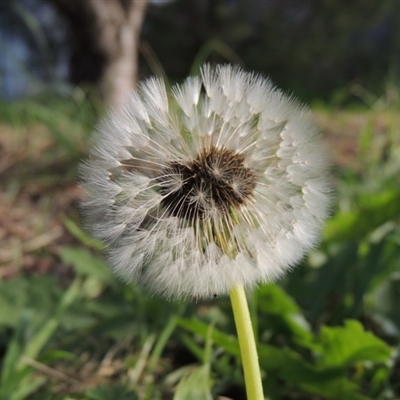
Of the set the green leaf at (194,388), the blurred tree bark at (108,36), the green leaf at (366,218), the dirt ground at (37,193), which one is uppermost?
the blurred tree bark at (108,36)

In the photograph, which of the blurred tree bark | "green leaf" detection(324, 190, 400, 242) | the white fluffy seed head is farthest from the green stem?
the blurred tree bark

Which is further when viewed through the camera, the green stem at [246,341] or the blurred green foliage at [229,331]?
the blurred green foliage at [229,331]

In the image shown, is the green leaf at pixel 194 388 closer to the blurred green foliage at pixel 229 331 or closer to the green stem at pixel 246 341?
the blurred green foliage at pixel 229 331

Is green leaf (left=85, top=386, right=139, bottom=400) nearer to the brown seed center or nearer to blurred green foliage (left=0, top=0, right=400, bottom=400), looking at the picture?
blurred green foliage (left=0, top=0, right=400, bottom=400)

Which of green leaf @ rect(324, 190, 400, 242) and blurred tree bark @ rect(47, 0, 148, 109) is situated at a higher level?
blurred tree bark @ rect(47, 0, 148, 109)

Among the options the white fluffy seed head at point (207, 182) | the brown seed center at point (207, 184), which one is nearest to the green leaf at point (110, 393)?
the white fluffy seed head at point (207, 182)

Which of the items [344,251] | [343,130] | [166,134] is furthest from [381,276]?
[343,130]
